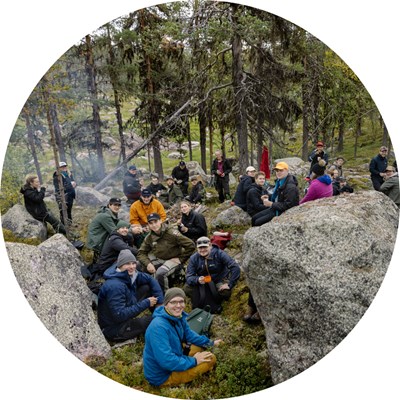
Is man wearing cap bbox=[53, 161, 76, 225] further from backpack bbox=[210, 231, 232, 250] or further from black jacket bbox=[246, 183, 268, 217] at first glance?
black jacket bbox=[246, 183, 268, 217]

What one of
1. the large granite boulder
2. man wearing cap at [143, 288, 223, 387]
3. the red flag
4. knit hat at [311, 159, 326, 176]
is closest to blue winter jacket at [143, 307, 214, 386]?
man wearing cap at [143, 288, 223, 387]

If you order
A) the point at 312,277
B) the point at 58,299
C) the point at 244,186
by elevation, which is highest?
the point at 244,186

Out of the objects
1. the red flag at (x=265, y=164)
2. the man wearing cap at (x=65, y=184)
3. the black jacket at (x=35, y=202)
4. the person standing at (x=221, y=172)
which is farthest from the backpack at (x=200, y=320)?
the black jacket at (x=35, y=202)

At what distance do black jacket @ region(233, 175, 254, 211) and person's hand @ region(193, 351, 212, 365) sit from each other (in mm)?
2872

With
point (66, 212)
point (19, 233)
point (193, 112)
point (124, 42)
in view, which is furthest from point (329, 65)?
point (19, 233)

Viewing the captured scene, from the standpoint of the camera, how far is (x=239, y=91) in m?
6.75

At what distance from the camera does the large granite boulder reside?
4703 millimetres

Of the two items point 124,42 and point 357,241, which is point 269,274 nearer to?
point 357,241

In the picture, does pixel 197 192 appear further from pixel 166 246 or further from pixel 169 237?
pixel 166 246

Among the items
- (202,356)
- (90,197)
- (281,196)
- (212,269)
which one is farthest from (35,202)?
(281,196)

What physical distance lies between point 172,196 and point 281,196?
242cm

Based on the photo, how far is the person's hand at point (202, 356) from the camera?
5.28 meters

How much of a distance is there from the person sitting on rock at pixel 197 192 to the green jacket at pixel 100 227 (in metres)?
1.71

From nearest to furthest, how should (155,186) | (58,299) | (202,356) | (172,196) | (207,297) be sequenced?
(202,356), (58,299), (207,297), (155,186), (172,196)
